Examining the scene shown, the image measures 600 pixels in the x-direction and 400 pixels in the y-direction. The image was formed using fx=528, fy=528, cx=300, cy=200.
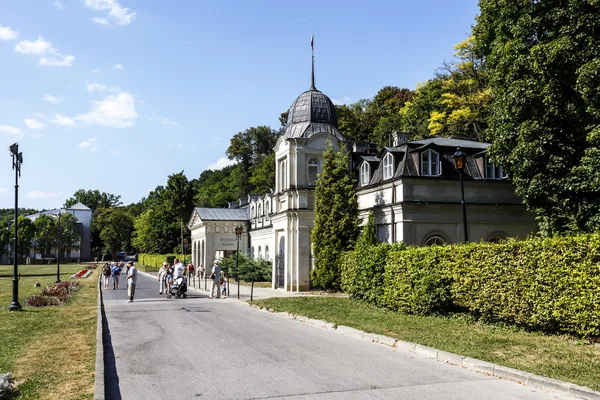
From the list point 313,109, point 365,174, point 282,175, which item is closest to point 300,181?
point 282,175

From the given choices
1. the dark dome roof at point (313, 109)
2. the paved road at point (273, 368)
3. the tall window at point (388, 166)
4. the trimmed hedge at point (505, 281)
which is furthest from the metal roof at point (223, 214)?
the paved road at point (273, 368)

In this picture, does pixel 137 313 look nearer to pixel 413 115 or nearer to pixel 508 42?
pixel 508 42

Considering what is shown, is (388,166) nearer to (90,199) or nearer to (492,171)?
(492,171)

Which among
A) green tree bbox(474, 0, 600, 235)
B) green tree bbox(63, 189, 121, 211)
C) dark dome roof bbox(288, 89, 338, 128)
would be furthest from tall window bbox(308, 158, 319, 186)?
green tree bbox(63, 189, 121, 211)

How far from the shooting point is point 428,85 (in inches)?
1905

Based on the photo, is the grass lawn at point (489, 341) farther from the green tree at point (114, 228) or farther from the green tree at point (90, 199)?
the green tree at point (90, 199)

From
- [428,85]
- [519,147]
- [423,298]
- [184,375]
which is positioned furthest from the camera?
[428,85]

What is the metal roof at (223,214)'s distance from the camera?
2024 inches

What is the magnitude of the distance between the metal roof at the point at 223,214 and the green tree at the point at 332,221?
984 inches

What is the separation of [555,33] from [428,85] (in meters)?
28.0

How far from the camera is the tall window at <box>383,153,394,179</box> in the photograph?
27.7 metres

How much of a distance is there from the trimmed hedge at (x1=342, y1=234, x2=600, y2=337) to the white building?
24.1 feet

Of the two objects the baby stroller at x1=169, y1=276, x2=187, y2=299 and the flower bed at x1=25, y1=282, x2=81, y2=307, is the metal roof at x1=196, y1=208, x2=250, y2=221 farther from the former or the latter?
the flower bed at x1=25, y1=282, x2=81, y2=307

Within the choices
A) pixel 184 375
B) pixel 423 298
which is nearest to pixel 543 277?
pixel 423 298
